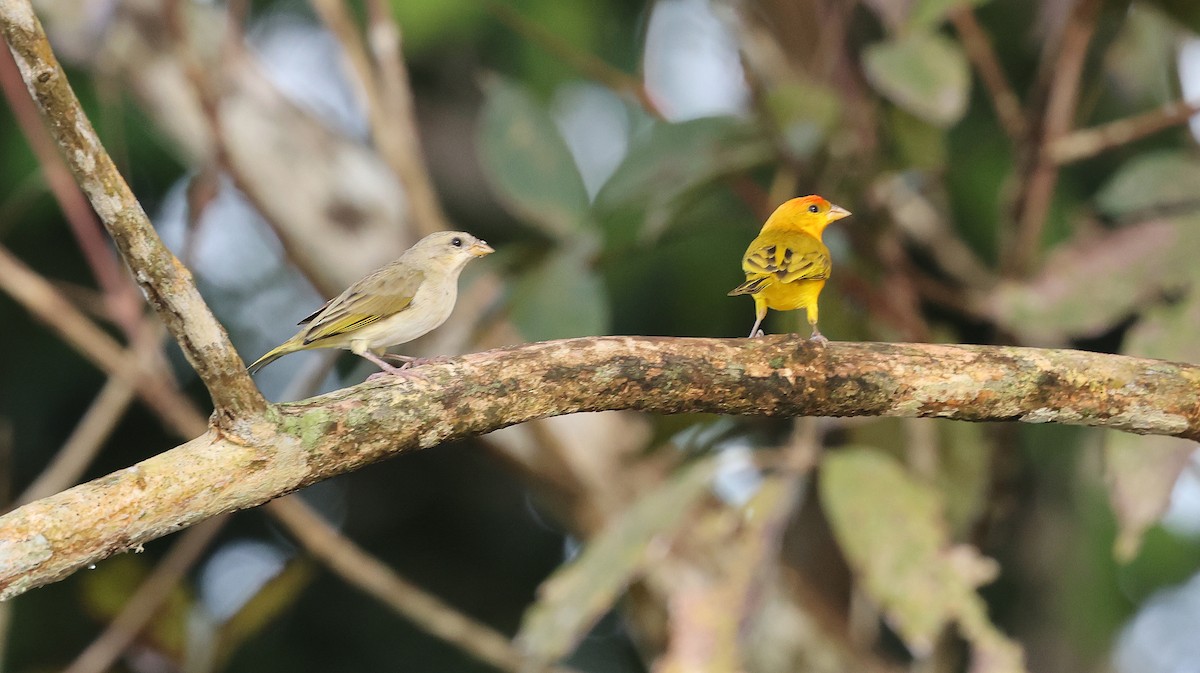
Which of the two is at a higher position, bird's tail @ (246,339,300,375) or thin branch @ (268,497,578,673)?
bird's tail @ (246,339,300,375)

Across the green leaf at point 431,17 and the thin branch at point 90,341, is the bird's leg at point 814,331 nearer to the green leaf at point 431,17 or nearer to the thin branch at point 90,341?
the thin branch at point 90,341

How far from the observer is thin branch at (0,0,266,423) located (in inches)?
55.5

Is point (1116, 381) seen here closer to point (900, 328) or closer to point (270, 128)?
point (900, 328)

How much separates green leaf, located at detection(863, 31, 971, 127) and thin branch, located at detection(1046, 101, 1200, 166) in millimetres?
527

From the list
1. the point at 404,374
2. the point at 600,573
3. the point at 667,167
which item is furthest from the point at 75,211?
the point at 404,374

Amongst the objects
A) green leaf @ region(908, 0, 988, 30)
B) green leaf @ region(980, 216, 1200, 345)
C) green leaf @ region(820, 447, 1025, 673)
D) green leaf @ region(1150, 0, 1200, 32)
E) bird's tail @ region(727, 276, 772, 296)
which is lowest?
green leaf @ region(820, 447, 1025, 673)

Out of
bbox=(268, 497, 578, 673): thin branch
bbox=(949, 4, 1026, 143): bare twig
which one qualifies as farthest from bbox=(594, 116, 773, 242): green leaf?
bbox=(268, 497, 578, 673): thin branch

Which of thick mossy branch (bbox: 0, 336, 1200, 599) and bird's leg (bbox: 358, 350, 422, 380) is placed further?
bird's leg (bbox: 358, 350, 422, 380)

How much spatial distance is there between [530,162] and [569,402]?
6.00 feet

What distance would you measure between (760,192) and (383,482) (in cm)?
268

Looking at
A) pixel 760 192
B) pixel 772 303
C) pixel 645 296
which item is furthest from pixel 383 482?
pixel 772 303

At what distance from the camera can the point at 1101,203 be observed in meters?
3.62

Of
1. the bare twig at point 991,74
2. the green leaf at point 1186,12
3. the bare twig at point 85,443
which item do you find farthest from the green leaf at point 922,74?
the bare twig at point 85,443

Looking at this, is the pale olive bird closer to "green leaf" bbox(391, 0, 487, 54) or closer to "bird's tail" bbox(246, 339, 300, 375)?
"bird's tail" bbox(246, 339, 300, 375)
